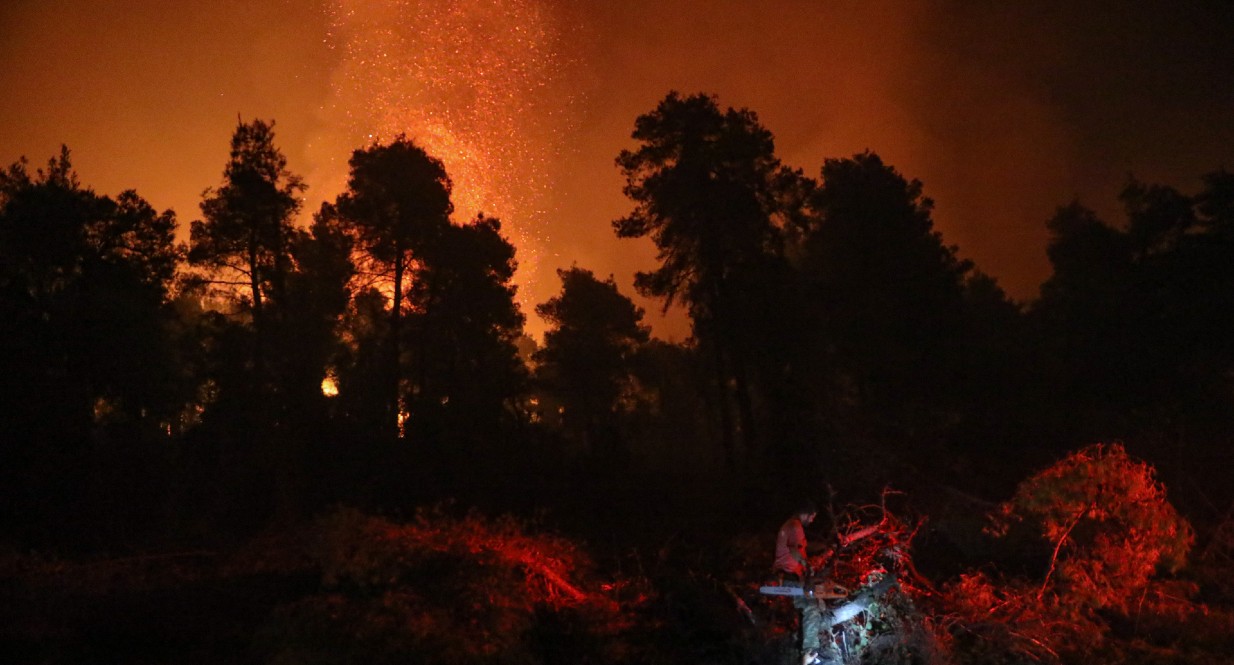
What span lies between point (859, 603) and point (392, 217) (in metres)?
20.8

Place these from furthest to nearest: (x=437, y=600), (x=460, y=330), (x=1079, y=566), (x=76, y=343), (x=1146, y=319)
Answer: (x=1146, y=319)
(x=460, y=330)
(x=76, y=343)
(x=1079, y=566)
(x=437, y=600)

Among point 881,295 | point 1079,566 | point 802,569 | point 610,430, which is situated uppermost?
point 881,295

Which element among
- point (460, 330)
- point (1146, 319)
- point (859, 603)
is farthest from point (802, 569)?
point (1146, 319)

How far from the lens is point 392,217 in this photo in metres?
26.9

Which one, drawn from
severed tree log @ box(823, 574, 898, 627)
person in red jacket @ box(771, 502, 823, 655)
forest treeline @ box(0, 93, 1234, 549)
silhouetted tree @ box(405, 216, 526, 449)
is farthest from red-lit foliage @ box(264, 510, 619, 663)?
silhouetted tree @ box(405, 216, 526, 449)

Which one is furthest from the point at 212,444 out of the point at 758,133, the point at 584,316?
the point at 584,316

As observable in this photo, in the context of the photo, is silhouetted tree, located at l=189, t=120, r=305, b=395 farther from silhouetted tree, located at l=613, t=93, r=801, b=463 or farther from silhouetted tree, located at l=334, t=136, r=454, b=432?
silhouetted tree, located at l=613, t=93, r=801, b=463

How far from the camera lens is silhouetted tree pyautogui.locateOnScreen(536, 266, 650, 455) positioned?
146 feet

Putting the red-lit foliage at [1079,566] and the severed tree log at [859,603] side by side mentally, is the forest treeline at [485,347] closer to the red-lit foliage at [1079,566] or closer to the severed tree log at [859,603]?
the red-lit foliage at [1079,566]

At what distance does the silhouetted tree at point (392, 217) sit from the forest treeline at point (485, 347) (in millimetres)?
90

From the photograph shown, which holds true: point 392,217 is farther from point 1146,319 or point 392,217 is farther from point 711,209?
point 1146,319

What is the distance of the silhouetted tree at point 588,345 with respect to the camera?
146ft

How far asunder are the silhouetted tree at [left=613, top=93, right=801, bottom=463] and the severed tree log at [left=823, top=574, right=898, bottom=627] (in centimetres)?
1661

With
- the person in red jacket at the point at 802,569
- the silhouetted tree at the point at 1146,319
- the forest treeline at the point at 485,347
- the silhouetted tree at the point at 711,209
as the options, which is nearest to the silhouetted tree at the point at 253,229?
the forest treeline at the point at 485,347
